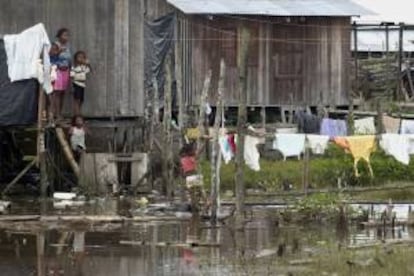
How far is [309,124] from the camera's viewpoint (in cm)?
2883

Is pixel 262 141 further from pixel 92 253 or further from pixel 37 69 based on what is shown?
pixel 92 253

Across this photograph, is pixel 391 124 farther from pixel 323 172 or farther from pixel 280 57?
pixel 280 57

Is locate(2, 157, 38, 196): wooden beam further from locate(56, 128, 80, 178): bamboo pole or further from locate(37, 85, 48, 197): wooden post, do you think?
locate(56, 128, 80, 178): bamboo pole

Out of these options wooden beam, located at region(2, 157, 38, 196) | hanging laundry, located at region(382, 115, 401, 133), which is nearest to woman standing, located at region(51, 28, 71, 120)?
wooden beam, located at region(2, 157, 38, 196)

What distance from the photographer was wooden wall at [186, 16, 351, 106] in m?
32.6

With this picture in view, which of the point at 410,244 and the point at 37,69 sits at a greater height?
the point at 37,69

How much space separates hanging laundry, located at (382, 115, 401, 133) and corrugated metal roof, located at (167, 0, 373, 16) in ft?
17.8

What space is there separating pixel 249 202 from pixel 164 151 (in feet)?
7.67

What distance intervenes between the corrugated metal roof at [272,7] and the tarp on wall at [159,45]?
1.78 meters

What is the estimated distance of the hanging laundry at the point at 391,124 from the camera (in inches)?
1120

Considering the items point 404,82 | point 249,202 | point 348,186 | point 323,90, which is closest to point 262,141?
point 348,186

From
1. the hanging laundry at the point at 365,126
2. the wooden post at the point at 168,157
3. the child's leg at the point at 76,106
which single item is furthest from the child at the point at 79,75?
the hanging laundry at the point at 365,126

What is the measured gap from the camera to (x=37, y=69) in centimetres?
2231

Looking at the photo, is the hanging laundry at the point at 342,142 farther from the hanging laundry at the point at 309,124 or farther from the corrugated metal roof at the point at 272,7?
the corrugated metal roof at the point at 272,7
